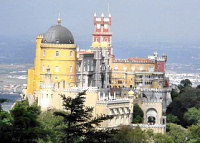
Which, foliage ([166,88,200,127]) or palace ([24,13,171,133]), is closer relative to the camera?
palace ([24,13,171,133])

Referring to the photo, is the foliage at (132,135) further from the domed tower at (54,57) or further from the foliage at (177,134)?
the domed tower at (54,57)

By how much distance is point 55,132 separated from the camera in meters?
47.8

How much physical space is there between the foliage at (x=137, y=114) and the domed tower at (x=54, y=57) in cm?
919

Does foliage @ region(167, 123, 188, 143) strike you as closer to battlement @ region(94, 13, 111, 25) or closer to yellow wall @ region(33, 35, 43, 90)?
yellow wall @ region(33, 35, 43, 90)

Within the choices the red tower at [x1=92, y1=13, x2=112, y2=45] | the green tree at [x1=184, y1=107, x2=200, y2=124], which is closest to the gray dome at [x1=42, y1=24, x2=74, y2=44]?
the green tree at [x1=184, y1=107, x2=200, y2=124]

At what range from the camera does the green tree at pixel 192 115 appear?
350 ft

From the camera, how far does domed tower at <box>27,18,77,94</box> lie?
102m

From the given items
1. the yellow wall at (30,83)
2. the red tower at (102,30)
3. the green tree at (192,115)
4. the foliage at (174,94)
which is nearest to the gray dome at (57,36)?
the yellow wall at (30,83)

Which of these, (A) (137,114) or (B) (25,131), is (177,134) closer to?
(A) (137,114)

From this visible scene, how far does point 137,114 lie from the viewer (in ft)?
322

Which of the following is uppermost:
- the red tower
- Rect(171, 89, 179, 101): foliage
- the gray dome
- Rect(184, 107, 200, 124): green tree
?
the red tower

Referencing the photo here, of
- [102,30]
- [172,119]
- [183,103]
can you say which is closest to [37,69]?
[172,119]

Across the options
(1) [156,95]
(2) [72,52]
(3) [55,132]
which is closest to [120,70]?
(1) [156,95]

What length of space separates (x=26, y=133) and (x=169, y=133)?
164 ft
